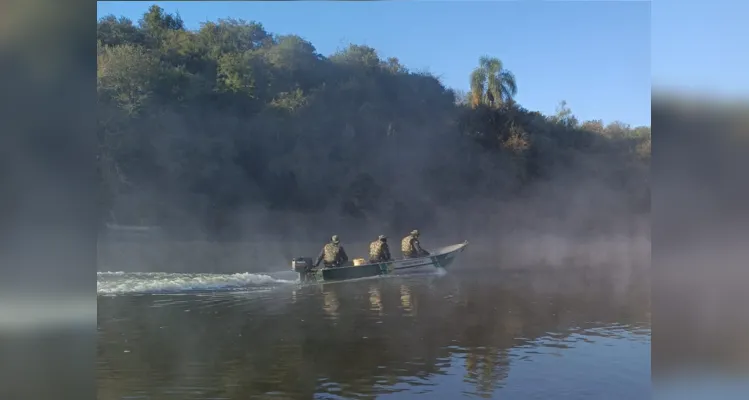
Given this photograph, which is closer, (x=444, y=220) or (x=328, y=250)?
(x=328, y=250)

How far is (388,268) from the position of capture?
1336cm

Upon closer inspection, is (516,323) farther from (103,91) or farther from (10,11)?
(103,91)

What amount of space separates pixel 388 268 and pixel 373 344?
18.0 ft

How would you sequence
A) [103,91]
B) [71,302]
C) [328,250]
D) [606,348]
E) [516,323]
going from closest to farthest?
[71,302]
[606,348]
[516,323]
[328,250]
[103,91]

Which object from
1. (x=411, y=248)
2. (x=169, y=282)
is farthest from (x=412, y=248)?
(x=169, y=282)

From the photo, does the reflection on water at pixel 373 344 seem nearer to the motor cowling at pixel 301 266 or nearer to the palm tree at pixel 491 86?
the motor cowling at pixel 301 266

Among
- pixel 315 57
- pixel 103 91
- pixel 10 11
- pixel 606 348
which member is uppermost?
pixel 315 57

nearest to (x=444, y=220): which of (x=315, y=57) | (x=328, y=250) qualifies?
(x=315, y=57)

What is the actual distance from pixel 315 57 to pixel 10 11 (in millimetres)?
22225

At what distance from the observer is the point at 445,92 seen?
27.5m

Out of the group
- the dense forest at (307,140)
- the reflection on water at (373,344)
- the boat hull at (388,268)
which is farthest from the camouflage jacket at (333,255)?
the dense forest at (307,140)

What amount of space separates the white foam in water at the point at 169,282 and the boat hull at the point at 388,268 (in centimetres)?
72

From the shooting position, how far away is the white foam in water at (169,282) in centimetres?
1134

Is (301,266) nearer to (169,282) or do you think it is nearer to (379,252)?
(379,252)
